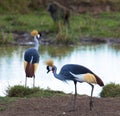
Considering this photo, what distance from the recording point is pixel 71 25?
105ft

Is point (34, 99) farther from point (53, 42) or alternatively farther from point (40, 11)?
point (40, 11)

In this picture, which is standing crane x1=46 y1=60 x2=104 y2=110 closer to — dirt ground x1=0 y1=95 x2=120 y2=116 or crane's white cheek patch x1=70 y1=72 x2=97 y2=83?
crane's white cheek patch x1=70 y1=72 x2=97 y2=83

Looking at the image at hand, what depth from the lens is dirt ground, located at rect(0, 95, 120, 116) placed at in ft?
36.0

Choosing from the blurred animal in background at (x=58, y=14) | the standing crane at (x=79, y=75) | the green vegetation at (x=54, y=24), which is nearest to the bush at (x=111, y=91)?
the standing crane at (x=79, y=75)

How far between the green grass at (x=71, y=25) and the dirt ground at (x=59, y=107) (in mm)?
16208

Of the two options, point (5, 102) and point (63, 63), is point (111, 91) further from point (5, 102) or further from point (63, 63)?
point (63, 63)

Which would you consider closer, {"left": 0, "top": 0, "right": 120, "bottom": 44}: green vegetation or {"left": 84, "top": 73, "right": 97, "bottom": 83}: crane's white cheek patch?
{"left": 84, "top": 73, "right": 97, "bottom": 83}: crane's white cheek patch

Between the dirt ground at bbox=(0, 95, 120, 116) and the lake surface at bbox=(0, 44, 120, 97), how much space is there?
269cm

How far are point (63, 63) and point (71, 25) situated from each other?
1093 cm

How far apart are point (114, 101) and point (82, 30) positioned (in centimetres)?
1951

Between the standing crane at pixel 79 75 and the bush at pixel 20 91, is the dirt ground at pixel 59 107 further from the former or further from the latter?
the bush at pixel 20 91

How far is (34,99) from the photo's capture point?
12.2 meters

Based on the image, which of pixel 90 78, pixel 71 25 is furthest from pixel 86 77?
pixel 71 25

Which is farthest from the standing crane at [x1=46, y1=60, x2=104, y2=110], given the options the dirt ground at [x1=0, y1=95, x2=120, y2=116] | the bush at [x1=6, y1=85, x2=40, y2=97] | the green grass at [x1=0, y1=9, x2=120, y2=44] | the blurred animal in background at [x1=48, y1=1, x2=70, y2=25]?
the blurred animal in background at [x1=48, y1=1, x2=70, y2=25]
